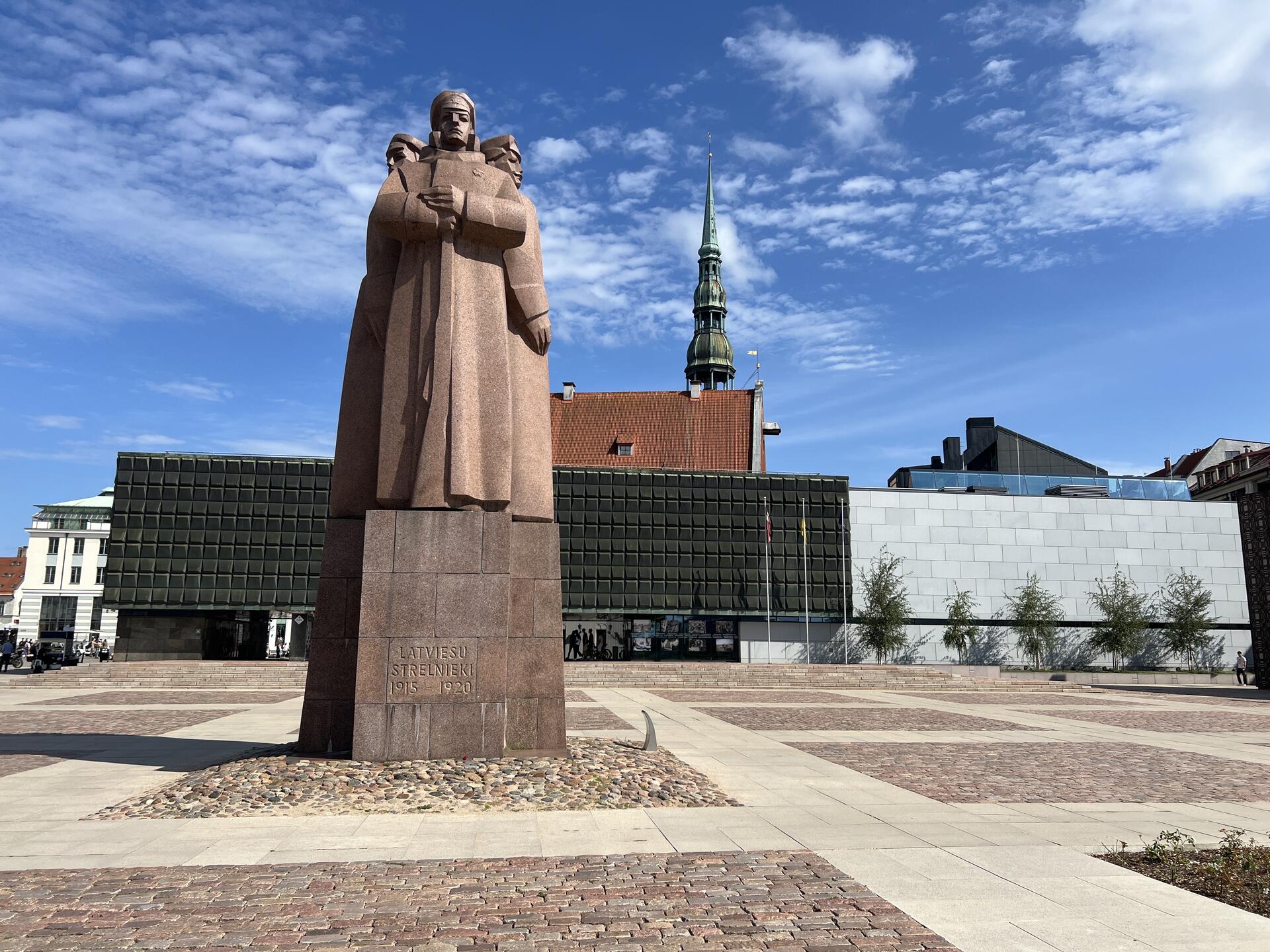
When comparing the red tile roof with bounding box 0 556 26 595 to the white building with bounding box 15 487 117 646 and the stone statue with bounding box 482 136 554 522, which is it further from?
the stone statue with bounding box 482 136 554 522

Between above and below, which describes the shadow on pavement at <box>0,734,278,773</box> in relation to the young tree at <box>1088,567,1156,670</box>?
below

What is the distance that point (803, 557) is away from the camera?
56.8 metres

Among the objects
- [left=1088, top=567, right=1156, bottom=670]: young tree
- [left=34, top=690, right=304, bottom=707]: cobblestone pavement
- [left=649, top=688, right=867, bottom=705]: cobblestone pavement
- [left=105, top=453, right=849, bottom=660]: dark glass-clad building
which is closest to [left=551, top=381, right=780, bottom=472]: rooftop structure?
[left=105, top=453, right=849, bottom=660]: dark glass-clad building

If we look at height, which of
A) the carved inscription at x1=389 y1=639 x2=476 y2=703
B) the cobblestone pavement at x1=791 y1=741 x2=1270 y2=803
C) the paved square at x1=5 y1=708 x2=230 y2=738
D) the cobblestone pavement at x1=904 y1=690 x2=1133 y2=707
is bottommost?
the cobblestone pavement at x1=904 y1=690 x2=1133 y2=707

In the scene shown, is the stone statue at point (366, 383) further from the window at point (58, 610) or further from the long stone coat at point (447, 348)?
the window at point (58, 610)

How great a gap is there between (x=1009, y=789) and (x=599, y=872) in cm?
676

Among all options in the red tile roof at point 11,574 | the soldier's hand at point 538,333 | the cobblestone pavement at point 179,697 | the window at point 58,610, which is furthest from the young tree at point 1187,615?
the red tile roof at point 11,574

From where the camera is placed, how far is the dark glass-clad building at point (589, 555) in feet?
174

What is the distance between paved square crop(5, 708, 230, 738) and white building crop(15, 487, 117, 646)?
63.7 meters

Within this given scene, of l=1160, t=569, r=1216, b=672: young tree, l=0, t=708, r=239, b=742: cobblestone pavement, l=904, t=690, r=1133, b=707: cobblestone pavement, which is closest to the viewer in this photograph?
l=0, t=708, r=239, b=742: cobblestone pavement

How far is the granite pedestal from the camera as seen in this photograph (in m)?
11.3

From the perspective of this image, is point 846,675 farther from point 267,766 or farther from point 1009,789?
point 267,766

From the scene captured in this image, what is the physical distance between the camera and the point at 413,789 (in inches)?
398

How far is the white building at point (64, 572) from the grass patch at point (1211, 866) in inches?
3363
